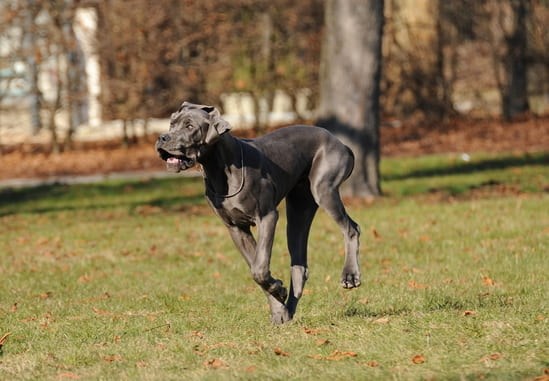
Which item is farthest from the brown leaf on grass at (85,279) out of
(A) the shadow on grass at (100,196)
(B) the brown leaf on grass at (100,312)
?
(A) the shadow on grass at (100,196)

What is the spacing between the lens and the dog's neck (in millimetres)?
6934

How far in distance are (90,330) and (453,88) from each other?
21.1 meters

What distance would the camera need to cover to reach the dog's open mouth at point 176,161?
260 inches

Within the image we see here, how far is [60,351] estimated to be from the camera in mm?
7066

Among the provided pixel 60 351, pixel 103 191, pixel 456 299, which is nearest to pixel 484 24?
pixel 103 191

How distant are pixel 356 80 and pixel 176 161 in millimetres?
9881

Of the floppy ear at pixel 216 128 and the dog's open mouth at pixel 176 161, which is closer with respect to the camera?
the dog's open mouth at pixel 176 161

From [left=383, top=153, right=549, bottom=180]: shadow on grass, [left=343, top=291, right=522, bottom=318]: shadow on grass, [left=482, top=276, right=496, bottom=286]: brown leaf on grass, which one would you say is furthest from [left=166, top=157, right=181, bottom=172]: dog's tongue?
[left=383, top=153, right=549, bottom=180]: shadow on grass

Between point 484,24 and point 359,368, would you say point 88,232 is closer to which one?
point 359,368

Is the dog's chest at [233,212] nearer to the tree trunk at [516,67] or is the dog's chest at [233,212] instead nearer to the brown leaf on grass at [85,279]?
the brown leaf on grass at [85,279]

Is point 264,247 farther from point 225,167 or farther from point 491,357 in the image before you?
point 491,357

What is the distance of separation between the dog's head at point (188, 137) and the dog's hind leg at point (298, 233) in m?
1.19

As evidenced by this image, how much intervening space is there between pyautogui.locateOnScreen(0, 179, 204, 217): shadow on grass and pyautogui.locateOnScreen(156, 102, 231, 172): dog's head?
9.58m

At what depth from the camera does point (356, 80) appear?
1622 cm
